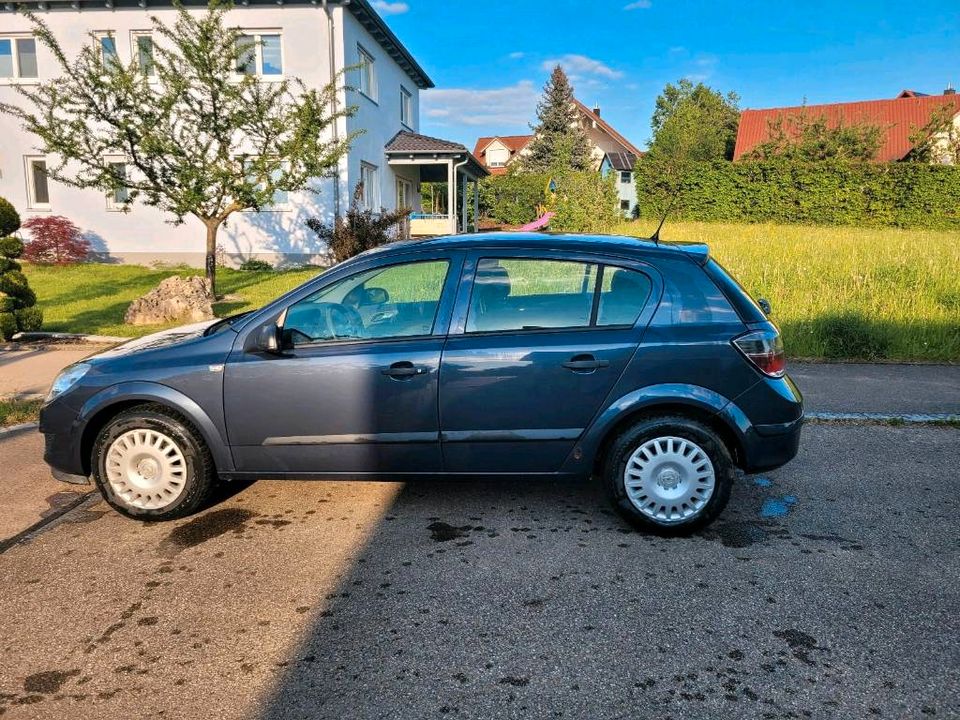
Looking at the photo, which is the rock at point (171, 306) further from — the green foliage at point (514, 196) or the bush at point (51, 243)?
the green foliage at point (514, 196)

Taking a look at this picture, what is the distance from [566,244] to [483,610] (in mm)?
2126

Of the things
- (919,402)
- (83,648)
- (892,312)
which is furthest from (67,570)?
(892,312)

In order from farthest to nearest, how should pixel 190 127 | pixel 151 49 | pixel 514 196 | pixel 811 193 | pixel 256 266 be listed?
pixel 514 196 < pixel 811 193 < pixel 256 266 < pixel 151 49 < pixel 190 127

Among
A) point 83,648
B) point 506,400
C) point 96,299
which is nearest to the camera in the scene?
point 83,648

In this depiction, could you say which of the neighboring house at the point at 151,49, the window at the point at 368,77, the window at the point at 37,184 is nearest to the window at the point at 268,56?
the neighboring house at the point at 151,49

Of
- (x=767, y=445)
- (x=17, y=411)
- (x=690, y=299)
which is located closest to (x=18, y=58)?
(x=17, y=411)

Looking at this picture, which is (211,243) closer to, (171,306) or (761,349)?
(171,306)

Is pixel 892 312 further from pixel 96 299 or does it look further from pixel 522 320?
pixel 96 299

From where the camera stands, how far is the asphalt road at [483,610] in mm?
2621

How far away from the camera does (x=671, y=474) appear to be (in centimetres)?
399

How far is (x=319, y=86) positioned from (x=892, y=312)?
16.1 m

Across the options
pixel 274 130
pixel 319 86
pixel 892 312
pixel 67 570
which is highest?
pixel 319 86

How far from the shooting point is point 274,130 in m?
14.1

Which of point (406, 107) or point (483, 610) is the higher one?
point (406, 107)
